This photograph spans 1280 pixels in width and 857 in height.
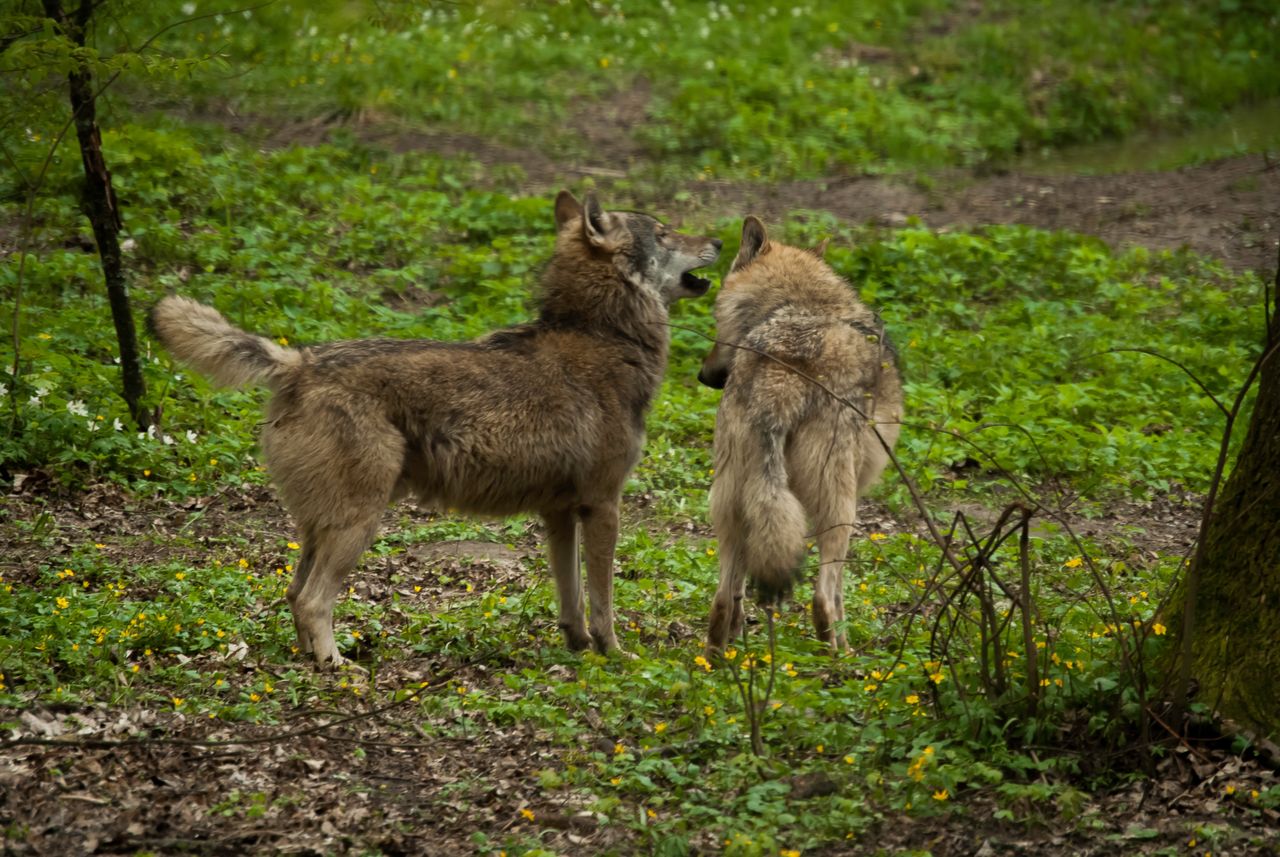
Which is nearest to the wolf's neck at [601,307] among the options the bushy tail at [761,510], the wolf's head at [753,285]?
the wolf's head at [753,285]

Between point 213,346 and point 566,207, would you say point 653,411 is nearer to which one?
point 566,207

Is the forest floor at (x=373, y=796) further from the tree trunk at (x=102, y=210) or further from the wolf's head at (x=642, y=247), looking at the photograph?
the tree trunk at (x=102, y=210)

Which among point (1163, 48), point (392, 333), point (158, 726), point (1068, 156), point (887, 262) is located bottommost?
point (158, 726)

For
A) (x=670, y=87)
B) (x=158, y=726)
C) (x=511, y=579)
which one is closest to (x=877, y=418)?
(x=511, y=579)

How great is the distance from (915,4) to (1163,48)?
3964 mm

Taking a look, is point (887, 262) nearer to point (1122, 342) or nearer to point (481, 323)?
point (1122, 342)

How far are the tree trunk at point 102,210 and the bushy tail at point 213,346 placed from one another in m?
2.37

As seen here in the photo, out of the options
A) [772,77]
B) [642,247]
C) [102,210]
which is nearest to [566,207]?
[642,247]

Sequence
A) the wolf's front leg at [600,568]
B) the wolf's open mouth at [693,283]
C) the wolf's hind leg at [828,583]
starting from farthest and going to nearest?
the wolf's open mouth at [693,283] → the wolf's front leg at [600,568] → the wolf's hind leg at [828,583]

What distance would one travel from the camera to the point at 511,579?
7.89 meters

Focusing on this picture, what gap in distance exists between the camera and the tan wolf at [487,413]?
622 cm

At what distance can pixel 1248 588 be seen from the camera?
4.95 metres

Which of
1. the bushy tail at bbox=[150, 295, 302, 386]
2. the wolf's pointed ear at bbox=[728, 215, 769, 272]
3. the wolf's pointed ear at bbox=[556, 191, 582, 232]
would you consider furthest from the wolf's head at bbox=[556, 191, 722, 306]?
the bushy tail at bbox=[150, 295, 302, 386]

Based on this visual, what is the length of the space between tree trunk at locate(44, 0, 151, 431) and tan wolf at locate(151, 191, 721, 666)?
98.1 inches
